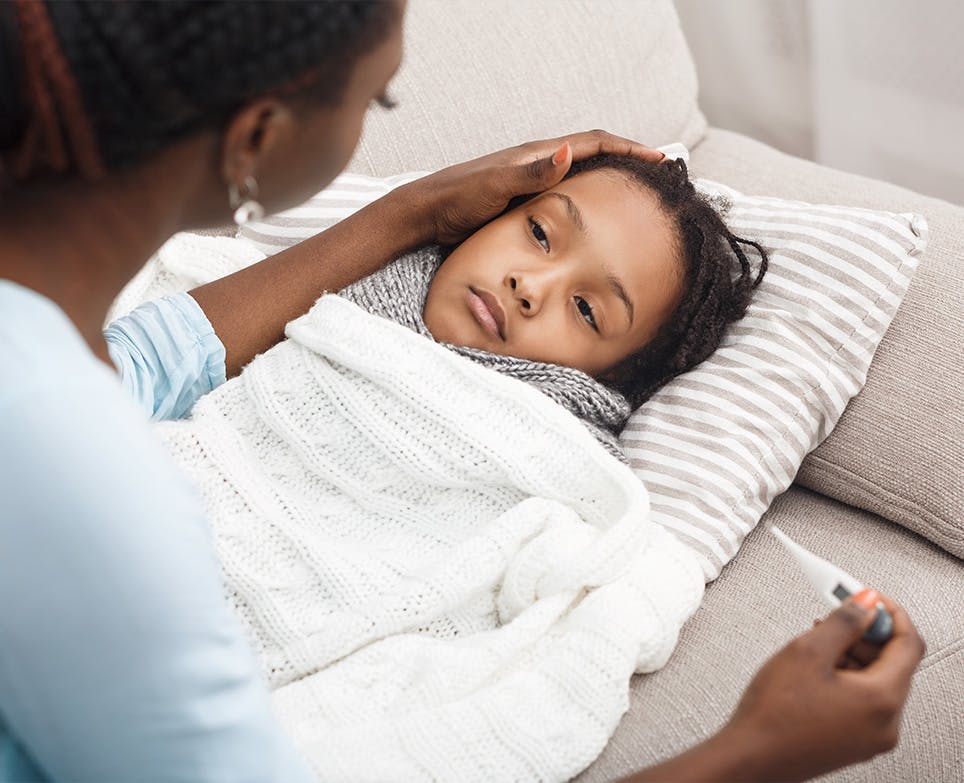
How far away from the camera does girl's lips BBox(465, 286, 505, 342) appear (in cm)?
138

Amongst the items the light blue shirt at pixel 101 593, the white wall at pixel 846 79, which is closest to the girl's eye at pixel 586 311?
the light blue shirt at pixel 101 593

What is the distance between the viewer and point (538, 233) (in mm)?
1448

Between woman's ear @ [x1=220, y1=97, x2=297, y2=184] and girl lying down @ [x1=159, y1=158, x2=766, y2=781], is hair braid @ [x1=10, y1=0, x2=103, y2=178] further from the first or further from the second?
girl lying down @ [x1=159, y1=158, x2=766, y2=781]

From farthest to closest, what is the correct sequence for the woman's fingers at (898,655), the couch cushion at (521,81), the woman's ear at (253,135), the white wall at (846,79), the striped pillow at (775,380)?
the white wall at (846,79), the couch cushion at (521,81), the striped pillow at (775,380), the woman's fingers at (898,655), the woman's ear at (253,135)

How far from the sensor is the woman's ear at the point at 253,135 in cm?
74

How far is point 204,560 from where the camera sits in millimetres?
693

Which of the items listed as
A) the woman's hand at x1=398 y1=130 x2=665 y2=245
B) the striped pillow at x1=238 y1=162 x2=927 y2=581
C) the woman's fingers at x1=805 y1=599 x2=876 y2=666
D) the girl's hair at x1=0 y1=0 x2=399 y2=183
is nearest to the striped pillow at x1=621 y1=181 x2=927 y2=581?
the striped pillow at x1=238 y1=162 x2=927 y2=581

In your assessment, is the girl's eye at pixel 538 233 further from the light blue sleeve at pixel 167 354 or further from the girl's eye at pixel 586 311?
the light blue sleeve at pixel 167 354

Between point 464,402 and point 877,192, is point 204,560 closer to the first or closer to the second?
point 464,402

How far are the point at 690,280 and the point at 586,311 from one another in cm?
18

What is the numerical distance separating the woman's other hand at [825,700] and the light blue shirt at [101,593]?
391mm

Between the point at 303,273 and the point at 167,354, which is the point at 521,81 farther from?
the point at 167,354

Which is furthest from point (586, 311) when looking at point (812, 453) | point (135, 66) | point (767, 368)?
point (135, 66)

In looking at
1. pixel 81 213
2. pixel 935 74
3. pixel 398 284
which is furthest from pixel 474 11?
pixel 81 213
